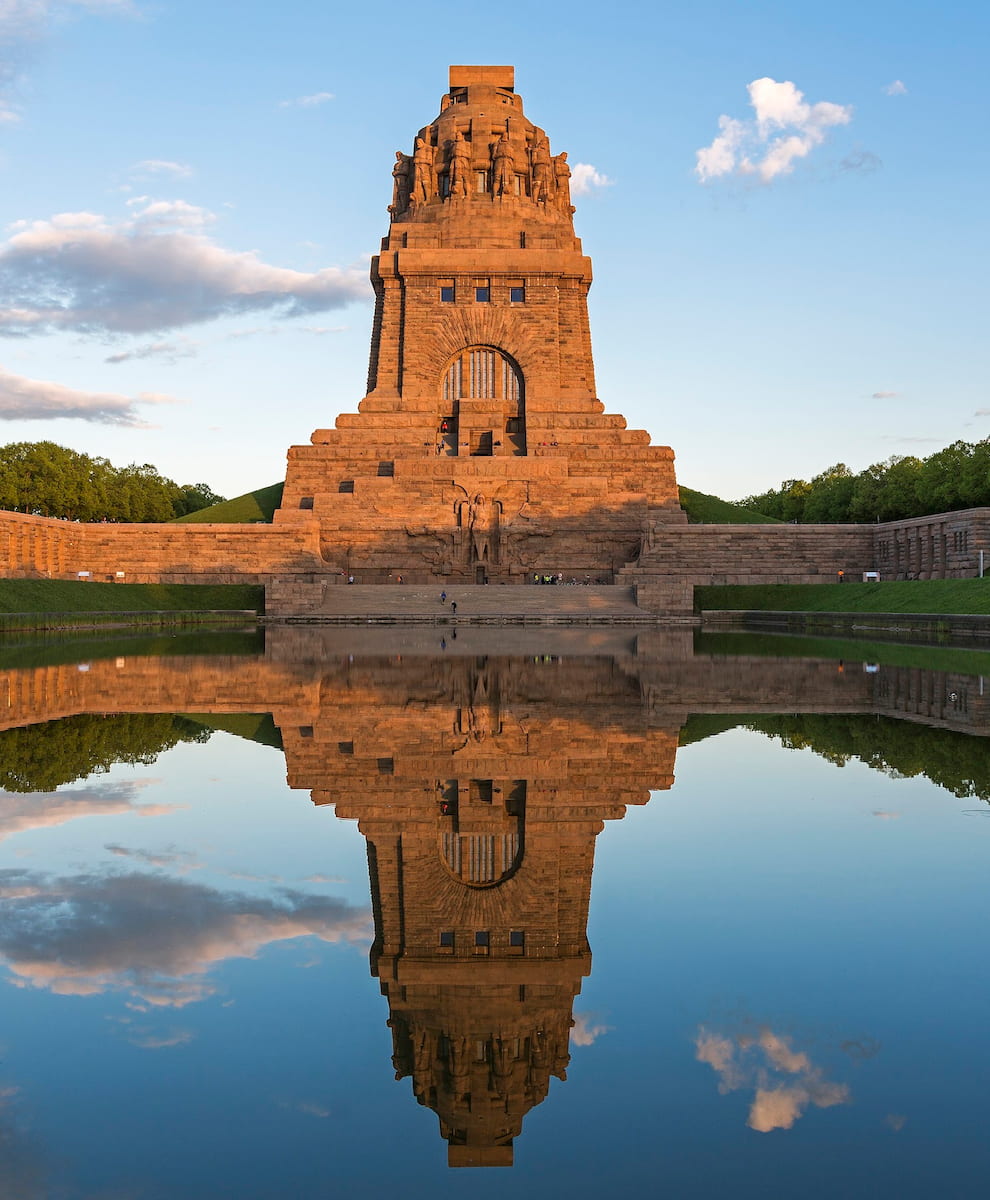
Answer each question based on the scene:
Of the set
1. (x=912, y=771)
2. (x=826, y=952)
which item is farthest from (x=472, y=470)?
(x=826, y=952)

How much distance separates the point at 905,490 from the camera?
2844 inches

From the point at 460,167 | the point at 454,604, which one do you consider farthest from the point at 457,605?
the point at 460,167

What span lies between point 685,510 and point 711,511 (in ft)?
10.1

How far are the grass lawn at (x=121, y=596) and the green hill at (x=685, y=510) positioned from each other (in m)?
A: 20.3

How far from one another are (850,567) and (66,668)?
4829cm

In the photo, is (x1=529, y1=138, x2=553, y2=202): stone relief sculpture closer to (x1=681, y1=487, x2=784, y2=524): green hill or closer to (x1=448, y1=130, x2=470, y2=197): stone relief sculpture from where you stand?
(x1=448, y1=130, x2=470, y2=197): stone relief sculpture

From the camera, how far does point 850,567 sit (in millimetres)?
61375

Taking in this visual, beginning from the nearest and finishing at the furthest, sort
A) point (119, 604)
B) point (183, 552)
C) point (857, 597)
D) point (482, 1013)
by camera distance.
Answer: point (482, 1013)
point (119, 604)
point (857, 597)
point (183, 552)

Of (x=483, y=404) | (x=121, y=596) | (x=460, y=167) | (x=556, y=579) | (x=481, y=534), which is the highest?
(x=460, y=167)

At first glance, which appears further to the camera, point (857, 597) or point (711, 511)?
point (711, 511)

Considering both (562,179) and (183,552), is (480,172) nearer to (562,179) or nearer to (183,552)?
(562,179)

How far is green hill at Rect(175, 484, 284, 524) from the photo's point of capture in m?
74.3

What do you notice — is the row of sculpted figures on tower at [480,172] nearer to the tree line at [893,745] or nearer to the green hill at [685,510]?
the green hill at [685,510]

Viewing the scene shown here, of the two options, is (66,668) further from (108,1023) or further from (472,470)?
(472,470)
